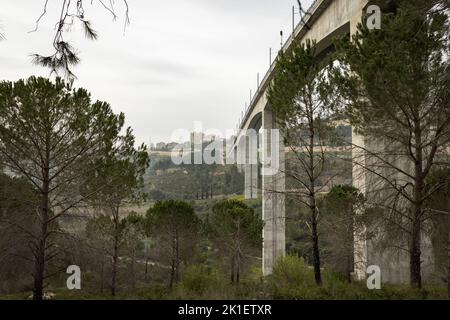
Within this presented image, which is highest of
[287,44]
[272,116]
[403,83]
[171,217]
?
[287,44]

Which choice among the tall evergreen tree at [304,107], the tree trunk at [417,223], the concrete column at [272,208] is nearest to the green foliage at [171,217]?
the concrete column at [272,208]

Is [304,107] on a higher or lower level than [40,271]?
higher

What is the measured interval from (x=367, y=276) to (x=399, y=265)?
1690mm

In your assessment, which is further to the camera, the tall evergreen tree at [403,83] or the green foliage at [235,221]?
the green foliage at [235,221]

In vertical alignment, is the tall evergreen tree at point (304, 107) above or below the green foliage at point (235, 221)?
above

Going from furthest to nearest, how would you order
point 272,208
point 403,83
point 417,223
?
point 272,208, point 417,223, point 403,83

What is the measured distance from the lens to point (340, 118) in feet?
37.6

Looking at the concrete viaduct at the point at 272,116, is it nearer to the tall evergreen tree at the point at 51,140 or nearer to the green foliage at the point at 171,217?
the green foliage at the point at 171,217

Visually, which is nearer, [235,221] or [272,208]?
[235,221]

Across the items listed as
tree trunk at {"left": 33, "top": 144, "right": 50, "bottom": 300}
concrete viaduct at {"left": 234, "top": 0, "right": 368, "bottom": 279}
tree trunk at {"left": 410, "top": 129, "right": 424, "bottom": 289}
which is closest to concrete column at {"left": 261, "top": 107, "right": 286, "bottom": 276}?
concrete viaduct at {"left": 234, "top": 0, "right": 368, "bottom": 279}

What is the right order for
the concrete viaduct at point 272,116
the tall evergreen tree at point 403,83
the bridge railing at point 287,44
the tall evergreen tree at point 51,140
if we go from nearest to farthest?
the tall evergreen tree at point 403,83
the tall evergreen tree at point 51,140
the concrete viaduct at point 272,116
the bridge railing at point 287,44

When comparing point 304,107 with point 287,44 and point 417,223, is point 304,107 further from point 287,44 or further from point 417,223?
point 287,44

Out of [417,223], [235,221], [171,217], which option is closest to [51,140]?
[417,223]
